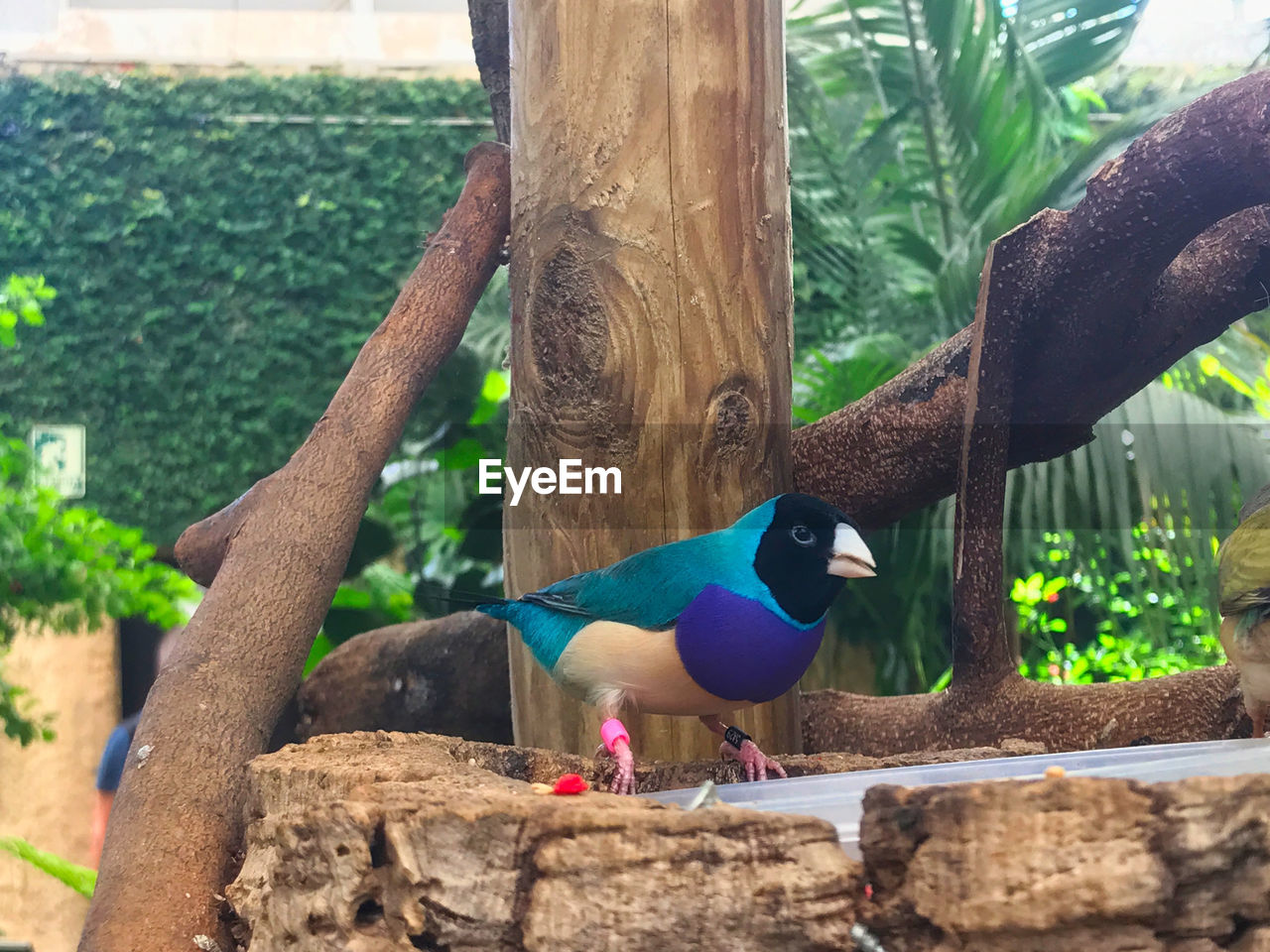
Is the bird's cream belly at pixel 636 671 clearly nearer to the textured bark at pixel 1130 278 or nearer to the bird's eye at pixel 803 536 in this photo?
the bird's eye at pixel 803 536

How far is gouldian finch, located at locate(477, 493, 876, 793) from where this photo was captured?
1118 millimetres

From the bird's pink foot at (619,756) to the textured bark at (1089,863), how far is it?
491 millimetres

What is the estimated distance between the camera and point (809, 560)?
45.1 inches

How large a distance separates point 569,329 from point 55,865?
1089 millimetres

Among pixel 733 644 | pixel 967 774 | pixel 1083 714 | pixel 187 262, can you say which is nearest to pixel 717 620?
pixel 733 644

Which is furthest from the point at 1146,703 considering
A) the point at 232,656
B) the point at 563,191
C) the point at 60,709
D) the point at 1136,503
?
the point at 60,709

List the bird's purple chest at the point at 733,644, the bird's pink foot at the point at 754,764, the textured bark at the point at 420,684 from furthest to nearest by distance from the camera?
the textured bark at the point at 420,684 < the bird's pink foot at the point at 754,764 < the bird's purple chest at the point at 733,644

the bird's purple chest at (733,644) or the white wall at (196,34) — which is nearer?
the bird's purple chest at (733,644)

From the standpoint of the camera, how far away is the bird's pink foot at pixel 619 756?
1.14 metres

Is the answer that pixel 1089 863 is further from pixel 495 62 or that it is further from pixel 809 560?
pixel 495 62

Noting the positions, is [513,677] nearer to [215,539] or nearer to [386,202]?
[215,539]

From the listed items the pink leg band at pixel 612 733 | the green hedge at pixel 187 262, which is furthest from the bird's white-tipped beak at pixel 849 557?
the green hedge at pixel 187 262

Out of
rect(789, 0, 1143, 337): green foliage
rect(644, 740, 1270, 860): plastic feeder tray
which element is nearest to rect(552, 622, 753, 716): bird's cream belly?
rect(644, 740, 1270, 860): plastic feeder tray

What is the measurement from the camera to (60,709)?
5.45 ft
